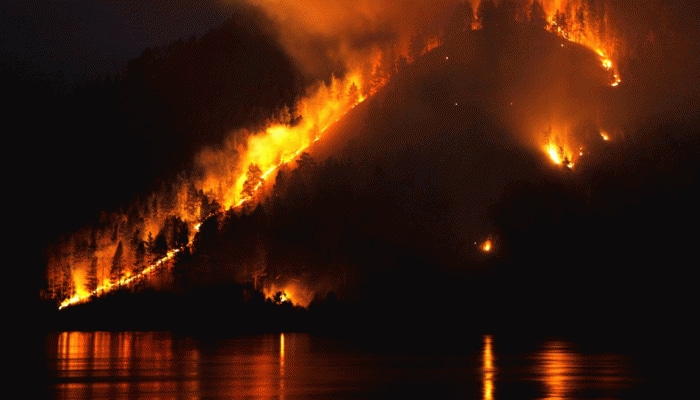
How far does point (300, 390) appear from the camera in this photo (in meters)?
42.5

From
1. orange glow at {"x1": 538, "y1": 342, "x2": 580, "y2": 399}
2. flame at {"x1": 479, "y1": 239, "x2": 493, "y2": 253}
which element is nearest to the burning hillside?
flame at {"x1": 479, "y1": 239, "x2": 493, "y2": 253}

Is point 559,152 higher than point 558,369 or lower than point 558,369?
higher

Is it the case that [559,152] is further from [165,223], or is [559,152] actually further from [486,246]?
[165,223]

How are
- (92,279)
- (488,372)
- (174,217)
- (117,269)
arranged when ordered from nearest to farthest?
(488,372), (117,269), (92,279), (174,217)

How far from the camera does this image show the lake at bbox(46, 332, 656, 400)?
4147 centimetres

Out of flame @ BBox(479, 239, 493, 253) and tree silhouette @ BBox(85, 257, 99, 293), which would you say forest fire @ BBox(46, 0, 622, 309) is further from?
tree silhouette @ BBox(85, 257, 99, 293)

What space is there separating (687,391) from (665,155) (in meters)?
125

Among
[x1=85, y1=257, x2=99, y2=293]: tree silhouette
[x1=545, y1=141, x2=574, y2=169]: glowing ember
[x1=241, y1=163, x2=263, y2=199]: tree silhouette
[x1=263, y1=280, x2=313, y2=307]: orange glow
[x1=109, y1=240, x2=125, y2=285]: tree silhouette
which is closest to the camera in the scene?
[x1=263, y1=280, x2=313, y2=307]: orange glow

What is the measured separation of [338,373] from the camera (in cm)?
5066

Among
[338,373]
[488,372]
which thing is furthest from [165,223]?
[488,372]

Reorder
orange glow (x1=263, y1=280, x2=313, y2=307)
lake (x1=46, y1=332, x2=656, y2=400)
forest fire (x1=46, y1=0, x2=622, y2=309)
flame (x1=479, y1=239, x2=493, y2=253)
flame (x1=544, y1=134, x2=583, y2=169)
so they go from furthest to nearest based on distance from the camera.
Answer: flame (x1=544, y1=134, x2=583, y2=169), forest fire (x1=46, y1=0, x2=622, y2=309), flame (x1=479, y1=239, x2=493, y2=253), orange glow (x1=263, y1=280, x2=313, y2=307), lake (x1=46, y1=332, x2=656, y2=400)

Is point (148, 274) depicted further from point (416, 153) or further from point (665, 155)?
point (665, 155)

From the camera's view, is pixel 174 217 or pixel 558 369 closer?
pixel 558 369

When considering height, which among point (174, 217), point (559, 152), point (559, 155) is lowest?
point (174, 217)
